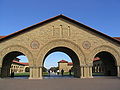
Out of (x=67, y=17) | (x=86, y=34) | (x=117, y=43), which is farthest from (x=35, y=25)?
(x=117, y=43)

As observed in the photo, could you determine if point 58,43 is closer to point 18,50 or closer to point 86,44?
point 86,44

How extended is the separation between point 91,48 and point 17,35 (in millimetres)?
11583

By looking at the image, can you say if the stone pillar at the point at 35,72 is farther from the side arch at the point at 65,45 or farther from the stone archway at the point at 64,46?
the side arch at the point at 65,45

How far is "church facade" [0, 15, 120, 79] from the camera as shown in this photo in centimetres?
2261

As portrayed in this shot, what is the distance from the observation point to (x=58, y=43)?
23.1 meters

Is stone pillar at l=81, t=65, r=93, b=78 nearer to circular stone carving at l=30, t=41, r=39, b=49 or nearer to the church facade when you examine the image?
the church facade

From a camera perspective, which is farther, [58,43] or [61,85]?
[58,43]

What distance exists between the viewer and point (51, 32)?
2344cm

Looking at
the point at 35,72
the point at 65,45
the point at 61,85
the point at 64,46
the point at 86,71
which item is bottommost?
the point at 61,85

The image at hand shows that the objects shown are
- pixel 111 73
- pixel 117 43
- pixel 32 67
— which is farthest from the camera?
pixel 111 73

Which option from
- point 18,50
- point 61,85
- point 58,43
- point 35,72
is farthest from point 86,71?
point 18,50

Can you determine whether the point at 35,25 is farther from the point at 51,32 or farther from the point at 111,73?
the point at 111,73

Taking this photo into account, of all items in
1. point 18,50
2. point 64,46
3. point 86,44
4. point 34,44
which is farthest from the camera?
point 86,44

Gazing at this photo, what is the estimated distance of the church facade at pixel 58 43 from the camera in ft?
74.2
